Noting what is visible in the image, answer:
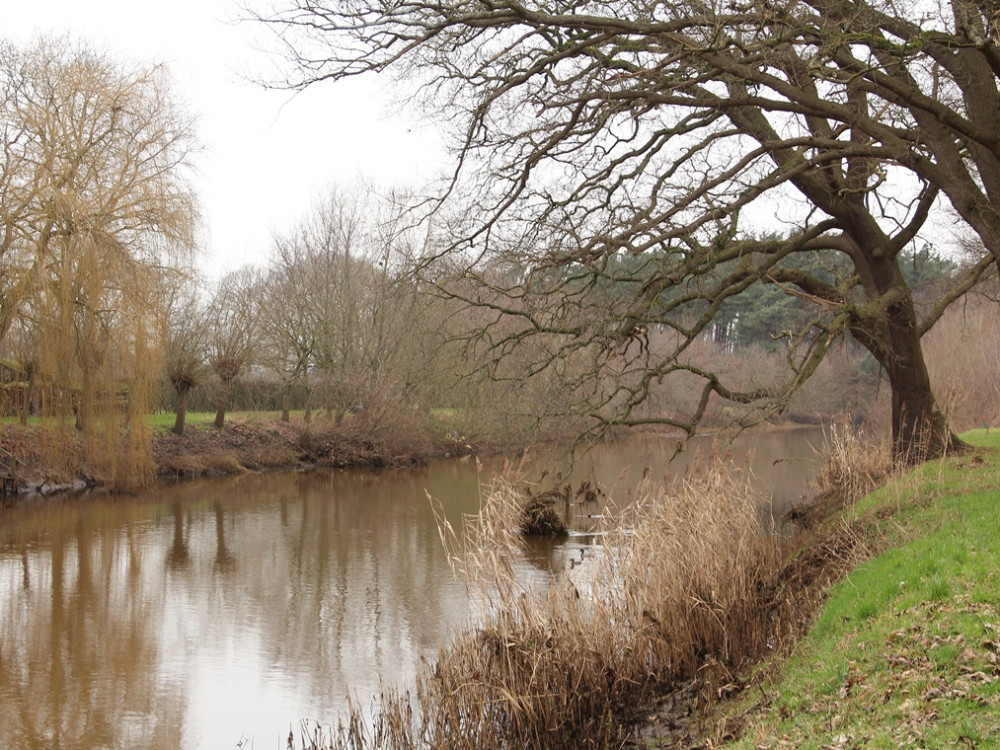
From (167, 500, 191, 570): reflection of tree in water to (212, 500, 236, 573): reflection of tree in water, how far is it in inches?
17.9

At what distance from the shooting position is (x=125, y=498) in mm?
19891

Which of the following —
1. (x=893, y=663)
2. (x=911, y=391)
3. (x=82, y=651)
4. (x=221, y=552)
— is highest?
(x=911, y=391)

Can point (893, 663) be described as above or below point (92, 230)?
below

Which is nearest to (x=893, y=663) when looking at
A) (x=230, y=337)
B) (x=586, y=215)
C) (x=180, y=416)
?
(x=586, y=215)

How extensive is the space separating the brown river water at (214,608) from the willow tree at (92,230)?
7.34ft

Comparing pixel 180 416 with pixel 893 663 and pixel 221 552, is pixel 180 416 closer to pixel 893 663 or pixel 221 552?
pixel 221 552

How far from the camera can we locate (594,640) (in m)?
6.64

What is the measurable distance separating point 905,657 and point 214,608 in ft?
27.9

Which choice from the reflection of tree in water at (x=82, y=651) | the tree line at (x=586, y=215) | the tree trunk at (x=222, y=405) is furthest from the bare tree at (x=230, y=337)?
the reflection of tree in water at (x=82, y=651)

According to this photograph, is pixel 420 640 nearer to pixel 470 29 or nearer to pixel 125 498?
pixel 470 29

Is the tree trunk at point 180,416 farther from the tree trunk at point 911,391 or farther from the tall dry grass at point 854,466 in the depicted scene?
the tree trunk at point 911,391

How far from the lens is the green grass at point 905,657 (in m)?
4.48

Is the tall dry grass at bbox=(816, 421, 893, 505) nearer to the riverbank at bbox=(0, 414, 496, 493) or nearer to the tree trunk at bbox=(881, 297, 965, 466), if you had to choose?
the tree trunk at bbox=(881, 297, 965, 466)

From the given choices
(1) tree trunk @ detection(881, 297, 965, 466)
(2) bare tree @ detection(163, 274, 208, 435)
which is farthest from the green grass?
(2) bare tree @ detection(163, 274, 208, 435)
